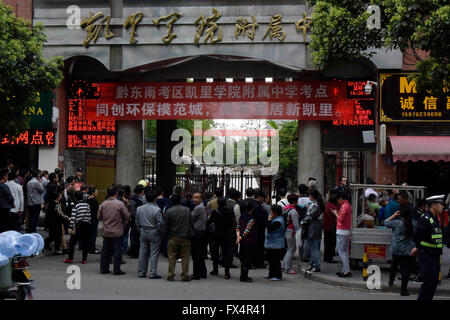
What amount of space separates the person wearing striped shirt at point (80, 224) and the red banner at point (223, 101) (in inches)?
367

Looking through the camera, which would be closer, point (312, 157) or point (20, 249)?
point (20, 249)

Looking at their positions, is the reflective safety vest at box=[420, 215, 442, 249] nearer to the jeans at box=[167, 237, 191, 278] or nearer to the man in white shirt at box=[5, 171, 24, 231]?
the jeans at box=[167, 237, 191, 278]

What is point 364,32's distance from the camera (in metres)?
15.5

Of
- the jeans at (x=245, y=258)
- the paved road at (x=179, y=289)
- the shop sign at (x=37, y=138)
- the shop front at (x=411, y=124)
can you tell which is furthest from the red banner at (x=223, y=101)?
the jeans at (x=245, y=258)

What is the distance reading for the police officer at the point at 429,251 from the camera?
888cm

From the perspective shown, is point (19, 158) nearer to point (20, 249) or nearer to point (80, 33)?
point (80, 33)

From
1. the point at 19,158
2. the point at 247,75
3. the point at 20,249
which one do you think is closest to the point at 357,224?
the point at 20,249

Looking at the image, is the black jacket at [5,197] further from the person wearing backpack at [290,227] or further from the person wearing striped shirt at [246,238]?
the person wearing backpack at [290,227]

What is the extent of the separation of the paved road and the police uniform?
6.72 feet

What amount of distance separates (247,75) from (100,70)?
576cm

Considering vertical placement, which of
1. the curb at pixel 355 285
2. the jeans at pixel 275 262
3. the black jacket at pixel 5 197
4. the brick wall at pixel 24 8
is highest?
the brick wall at pixel 24 8

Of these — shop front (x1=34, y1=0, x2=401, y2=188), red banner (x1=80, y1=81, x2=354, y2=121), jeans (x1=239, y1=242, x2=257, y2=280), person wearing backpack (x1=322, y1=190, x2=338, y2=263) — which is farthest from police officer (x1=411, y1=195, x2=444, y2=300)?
red banner (x1=80, y1=81, x2=354, y2=121)

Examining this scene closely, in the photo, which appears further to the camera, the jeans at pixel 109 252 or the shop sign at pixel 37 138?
the shop sign at pixel 37 138

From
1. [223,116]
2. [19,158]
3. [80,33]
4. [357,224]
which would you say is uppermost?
[80,33]
